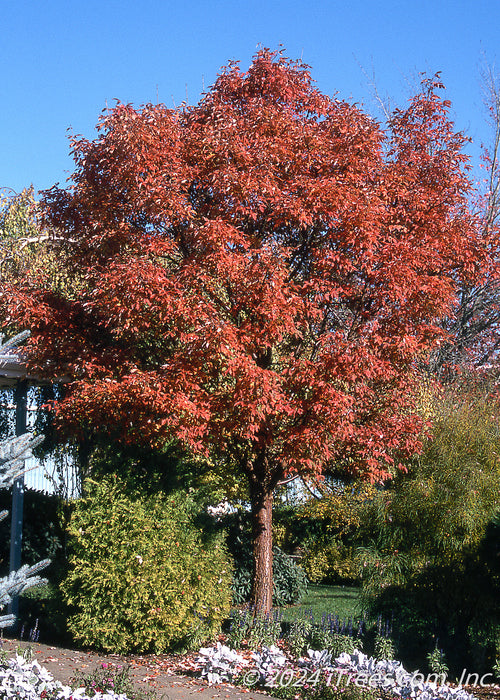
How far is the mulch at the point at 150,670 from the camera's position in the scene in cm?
592

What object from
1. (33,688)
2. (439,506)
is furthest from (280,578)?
(33,688)

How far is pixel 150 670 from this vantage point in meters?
6.66

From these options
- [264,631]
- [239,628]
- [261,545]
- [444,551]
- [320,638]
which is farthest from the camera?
[261,545]

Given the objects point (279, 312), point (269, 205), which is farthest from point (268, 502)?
point (269, 205)

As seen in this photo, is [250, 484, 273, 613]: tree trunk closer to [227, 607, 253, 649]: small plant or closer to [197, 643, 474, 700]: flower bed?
[227, 607, 253, 649]: small plant

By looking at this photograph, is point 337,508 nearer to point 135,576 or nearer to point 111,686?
point 135,576

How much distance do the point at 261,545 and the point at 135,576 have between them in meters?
2.21

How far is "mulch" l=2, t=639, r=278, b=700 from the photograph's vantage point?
5.92m

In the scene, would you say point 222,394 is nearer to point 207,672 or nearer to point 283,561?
point 207,672

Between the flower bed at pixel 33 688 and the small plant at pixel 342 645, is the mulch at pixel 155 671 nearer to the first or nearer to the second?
the flower bed at pixel 33 688

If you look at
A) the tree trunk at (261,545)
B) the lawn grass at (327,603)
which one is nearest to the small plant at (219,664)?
the tree trunk at (261,545)

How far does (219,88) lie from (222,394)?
→ 3.84m

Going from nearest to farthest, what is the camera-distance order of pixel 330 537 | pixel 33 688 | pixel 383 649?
pixel 33 688, pixel 383 649, pixel 330 537

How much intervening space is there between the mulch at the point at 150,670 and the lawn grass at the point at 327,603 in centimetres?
276
